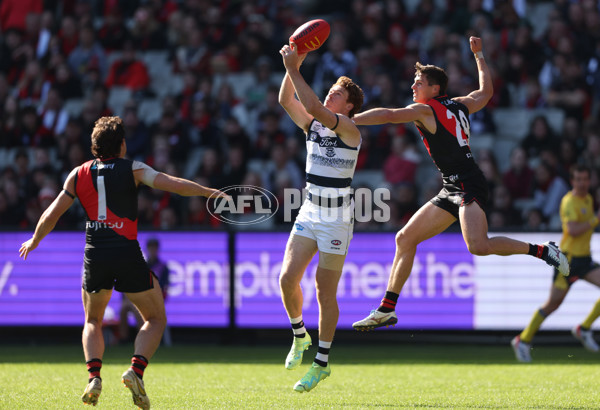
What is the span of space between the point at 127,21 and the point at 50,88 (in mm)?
2666

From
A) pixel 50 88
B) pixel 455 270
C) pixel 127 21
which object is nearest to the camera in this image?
pixel 455 270

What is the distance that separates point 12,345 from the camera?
13.5m

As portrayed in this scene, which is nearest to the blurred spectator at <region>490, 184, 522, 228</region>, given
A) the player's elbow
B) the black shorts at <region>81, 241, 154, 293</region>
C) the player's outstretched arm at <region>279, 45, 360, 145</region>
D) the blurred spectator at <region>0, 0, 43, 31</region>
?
the player's outstretched arm at <region>279, 45, 360, 145</region>

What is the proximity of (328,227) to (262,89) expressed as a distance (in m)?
9.30

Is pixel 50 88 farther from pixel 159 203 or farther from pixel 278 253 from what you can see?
Result: pixel 278 253

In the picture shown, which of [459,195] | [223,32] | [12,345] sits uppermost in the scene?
[223,32]

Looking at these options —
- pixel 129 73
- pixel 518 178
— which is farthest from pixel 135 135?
pixel 518 178

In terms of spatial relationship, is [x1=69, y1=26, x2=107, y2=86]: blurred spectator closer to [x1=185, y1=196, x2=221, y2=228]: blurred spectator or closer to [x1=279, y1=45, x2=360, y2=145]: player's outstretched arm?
[x1=185, y1=196, x2=221, y2=228]: blurred spectator

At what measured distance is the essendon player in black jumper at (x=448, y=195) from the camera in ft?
26.4

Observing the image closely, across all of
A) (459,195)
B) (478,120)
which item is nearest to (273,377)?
(459,195)

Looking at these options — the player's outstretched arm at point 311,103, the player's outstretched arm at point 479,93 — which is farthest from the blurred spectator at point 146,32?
the player's outstretched arm at point 311,103

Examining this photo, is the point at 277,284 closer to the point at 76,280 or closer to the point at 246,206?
the point at 246,206

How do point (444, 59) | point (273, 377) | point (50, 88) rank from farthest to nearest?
point (50, 88) < point (444, 59) < point (273, 377)

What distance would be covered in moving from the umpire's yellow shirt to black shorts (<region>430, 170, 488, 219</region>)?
3752mm
